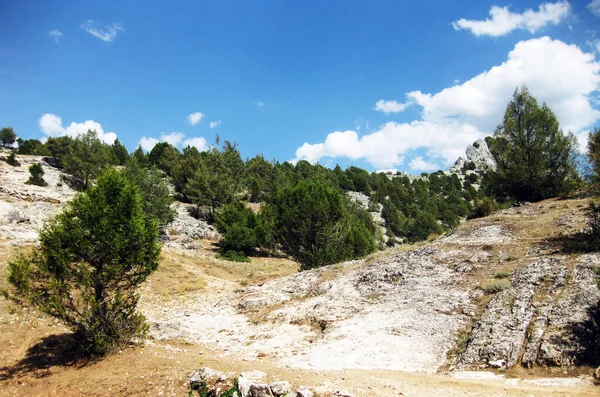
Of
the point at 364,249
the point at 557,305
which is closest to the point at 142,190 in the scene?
the point at 364,249

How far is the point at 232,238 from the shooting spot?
1927 inches

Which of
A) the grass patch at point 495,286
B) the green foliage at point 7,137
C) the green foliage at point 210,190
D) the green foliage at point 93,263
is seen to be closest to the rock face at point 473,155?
the green foliage at point 210,190

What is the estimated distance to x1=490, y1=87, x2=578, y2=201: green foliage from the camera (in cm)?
3155

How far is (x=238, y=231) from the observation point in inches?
1953

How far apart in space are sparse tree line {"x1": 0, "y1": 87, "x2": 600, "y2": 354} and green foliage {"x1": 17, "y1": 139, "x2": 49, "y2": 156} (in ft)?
1.75

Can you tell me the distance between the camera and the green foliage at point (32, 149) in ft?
261

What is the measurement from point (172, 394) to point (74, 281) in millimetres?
6210

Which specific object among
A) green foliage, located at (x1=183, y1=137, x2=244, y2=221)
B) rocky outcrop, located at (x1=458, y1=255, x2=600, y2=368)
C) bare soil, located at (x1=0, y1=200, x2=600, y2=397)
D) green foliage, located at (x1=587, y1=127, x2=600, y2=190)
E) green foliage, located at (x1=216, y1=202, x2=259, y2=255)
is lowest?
bare soil, located at (x1=0, y1=200, x2=600, y2=397)

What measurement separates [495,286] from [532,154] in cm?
2252

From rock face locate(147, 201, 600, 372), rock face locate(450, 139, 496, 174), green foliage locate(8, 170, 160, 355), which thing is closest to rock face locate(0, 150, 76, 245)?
green foliage locate(8, 170, 160, 355)

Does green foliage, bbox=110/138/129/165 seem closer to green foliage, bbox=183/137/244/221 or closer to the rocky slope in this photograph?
green foliage, bbox=183/137/244/221

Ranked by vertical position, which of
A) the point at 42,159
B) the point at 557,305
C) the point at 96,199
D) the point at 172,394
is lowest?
the point at 172,394

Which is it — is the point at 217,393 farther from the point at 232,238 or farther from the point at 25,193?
the point at 25,193

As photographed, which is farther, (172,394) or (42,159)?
(42,159)
